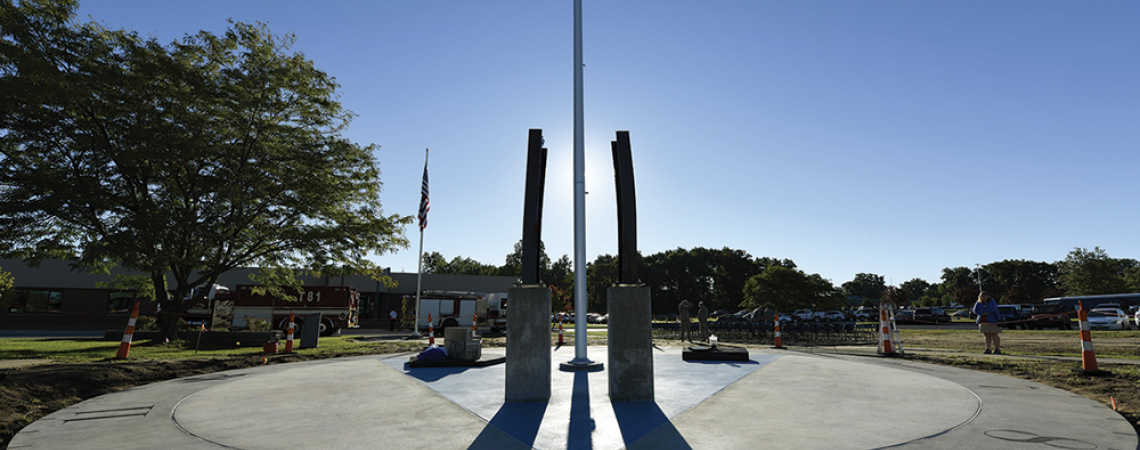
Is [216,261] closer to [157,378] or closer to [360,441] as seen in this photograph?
[157,378]

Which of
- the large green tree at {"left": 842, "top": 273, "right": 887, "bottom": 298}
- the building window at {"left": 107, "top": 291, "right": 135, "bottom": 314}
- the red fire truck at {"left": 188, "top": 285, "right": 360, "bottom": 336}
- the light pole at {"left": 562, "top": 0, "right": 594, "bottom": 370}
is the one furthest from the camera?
the large green tree at {"left": 842, "top": 273, "right": 887, "bottom": 298}

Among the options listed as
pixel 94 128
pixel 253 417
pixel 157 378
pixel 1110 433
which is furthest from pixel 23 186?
pixel 1110 433

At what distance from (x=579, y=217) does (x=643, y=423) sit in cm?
503

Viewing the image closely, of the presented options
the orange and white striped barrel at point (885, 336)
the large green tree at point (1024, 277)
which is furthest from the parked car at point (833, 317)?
the large green tree at point (1024, 277)

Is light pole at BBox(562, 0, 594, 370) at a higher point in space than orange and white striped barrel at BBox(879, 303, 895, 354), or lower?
higher

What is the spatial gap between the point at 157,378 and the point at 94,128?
11832mm

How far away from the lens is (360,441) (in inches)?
169

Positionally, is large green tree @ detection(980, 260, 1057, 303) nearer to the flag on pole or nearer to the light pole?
the flag on pole

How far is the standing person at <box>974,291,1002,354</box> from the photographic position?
12859mm

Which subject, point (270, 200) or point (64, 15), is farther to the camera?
point (270, 200)

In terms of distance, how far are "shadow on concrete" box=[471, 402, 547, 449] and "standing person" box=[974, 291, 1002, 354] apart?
1278cm

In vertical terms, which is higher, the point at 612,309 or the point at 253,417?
the point at 612,309

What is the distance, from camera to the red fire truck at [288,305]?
80.1ft

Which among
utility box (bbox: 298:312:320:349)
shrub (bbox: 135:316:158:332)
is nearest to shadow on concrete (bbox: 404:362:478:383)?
utility box (bbox: 298:312:320:349)
